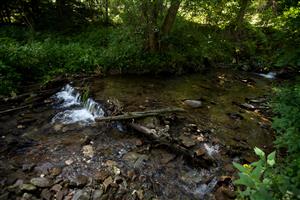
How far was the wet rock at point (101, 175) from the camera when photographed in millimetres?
4381

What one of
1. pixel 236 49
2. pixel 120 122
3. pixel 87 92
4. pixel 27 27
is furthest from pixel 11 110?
pixel 236 49

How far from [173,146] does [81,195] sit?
2.18 m

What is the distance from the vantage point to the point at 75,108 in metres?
7.18

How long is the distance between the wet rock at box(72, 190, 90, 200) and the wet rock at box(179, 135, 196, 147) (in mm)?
2391

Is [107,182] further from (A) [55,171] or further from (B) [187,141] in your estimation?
(B) [187,141]

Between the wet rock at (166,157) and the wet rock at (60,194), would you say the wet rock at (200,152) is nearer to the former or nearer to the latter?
the wet rock at (166,157)

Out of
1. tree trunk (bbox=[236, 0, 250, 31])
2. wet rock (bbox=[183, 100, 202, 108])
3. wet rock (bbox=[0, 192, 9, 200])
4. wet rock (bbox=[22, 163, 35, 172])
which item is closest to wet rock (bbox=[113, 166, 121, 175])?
wet rock (bbox=[22, 163, 35, 172])

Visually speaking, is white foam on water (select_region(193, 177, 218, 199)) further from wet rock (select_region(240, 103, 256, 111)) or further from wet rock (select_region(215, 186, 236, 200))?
wet rock (select_region(240, 103, 256, 111))

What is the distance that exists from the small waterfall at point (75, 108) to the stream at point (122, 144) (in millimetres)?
26

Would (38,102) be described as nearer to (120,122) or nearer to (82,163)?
(120,122)

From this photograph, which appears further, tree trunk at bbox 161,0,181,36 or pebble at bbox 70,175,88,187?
tree trunk at bbox 161,0,181,36

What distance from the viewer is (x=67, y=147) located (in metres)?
5.26

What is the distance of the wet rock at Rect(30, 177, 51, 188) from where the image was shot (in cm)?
413

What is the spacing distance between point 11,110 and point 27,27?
7.89 meters
